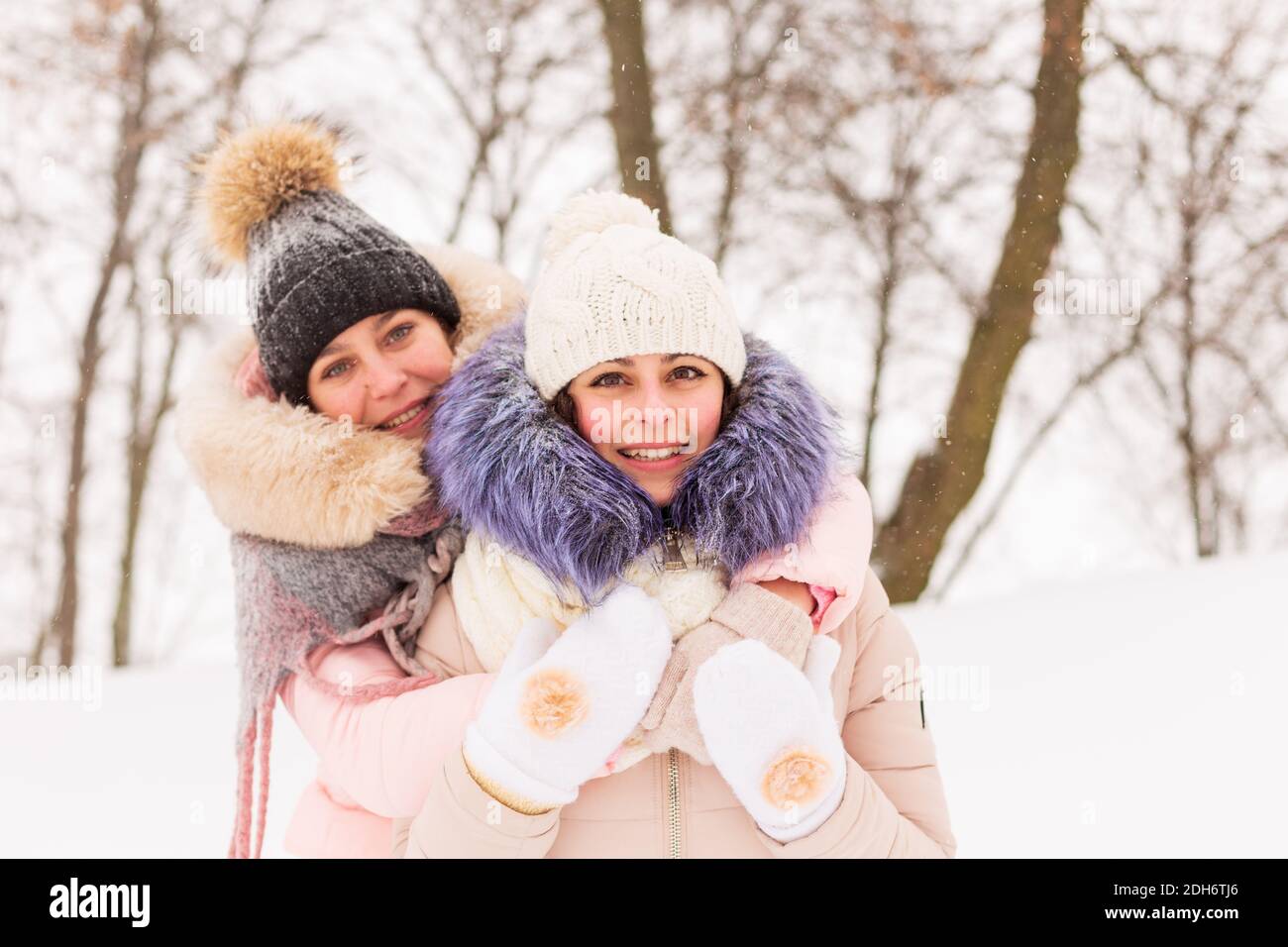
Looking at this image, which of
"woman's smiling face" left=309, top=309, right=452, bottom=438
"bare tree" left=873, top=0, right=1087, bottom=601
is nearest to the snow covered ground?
"bare tree" left=873, top=0, right=1087, bottom=601

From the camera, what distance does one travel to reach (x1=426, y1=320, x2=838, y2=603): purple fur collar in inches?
62.4

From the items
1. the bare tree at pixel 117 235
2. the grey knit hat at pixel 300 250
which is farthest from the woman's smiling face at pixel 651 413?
the bare tree at pixel 117 235

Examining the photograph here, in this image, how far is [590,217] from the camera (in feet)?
5.91

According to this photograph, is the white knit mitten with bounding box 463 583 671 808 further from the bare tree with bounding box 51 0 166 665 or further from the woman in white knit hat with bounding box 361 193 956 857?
the bare tree with bounding box 51 0 166 665

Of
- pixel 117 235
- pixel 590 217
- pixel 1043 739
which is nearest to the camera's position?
pixel 590 217

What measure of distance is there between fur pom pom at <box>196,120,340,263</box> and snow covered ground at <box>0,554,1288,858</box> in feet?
6.36

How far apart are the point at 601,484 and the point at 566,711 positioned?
14.3 inches

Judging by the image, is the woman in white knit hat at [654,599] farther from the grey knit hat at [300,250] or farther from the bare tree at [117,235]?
the bare tree at [117,235]

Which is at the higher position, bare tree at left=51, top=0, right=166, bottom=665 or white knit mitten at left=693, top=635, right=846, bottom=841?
bare tree at left=51, top=0, right=166, bottom=665

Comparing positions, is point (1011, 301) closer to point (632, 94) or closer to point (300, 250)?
point (632, 94)

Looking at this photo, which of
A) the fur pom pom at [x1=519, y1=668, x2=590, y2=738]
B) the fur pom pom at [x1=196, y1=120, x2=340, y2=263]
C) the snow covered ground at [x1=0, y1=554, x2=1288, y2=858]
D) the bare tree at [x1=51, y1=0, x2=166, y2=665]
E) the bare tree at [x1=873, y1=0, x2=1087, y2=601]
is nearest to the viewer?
the fur pom pom at [x1=519, y1=668, x2=590, y2=738]

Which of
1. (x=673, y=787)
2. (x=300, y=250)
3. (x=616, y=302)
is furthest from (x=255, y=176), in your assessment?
(x=673, y=787)

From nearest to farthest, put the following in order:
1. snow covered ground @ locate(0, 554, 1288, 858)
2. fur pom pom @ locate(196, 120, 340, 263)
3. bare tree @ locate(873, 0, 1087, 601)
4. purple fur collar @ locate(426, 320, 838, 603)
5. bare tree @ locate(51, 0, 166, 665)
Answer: purple fur collar @ locate(426, 320, 838, 603) < fur pom pom @ locate(196, 120, 340, 263) < snow covered ground @ locate(0, 554, 1288, 858) < bare tree @ locate(873, 0, 1087, 601) < bare tree @ locate(51, 0, 166, 665)

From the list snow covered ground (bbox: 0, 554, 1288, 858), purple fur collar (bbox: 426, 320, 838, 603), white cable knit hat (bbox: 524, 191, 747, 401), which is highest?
white cable knit hat (bbox: 524, 191, 747, 401)
